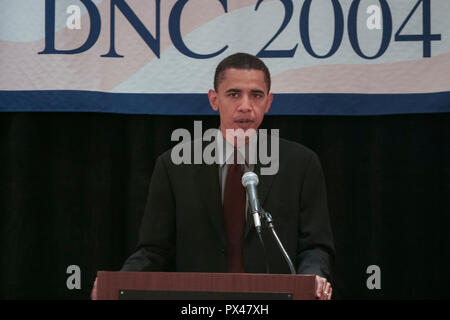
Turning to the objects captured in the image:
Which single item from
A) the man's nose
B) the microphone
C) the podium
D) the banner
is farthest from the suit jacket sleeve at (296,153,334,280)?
the banner

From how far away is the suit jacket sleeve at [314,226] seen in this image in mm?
2240

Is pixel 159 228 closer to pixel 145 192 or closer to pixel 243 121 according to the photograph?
pixel 243 121

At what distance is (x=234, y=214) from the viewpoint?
2363 mm

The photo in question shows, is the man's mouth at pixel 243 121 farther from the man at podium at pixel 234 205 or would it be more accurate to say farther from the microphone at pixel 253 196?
the microphone at pixel 253 196

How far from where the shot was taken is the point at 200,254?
→ 239cm

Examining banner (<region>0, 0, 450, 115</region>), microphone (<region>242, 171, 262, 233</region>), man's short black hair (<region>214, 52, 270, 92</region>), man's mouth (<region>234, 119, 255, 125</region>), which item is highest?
banner (<region>0, 0, 450, 115</region>)

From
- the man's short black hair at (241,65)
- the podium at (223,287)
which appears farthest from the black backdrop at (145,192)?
the podium at (223,287)

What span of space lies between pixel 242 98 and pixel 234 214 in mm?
424

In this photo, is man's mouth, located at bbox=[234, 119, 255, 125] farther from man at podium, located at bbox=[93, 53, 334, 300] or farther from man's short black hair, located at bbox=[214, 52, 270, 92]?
man's short black hair, located at bbox=[214, 52, 270, 92]

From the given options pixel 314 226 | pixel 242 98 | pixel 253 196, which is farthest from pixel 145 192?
pixel 253 196

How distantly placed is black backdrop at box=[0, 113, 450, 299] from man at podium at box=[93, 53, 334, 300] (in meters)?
0.68

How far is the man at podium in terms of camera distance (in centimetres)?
233

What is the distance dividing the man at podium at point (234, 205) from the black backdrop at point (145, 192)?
680 millimetres
